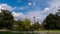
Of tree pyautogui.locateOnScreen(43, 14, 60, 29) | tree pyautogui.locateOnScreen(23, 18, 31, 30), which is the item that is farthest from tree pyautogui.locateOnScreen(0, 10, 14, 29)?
tree pyautogui.locateOnScreen(43, 14, 60, 29)

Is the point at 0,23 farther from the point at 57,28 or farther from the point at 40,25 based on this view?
the point at 57,28

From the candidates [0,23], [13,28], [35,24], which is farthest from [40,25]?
[0,23]

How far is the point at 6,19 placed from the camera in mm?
94000

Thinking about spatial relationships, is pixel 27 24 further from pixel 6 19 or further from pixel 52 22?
pixel 6 19

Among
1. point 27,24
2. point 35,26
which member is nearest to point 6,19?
point 27,24

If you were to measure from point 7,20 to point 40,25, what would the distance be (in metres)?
16.3

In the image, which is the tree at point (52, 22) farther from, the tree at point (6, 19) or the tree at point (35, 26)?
the tree at point (6, 19)

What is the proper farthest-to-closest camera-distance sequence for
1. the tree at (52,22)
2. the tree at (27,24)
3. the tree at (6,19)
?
the tree at (6,19)
the tree at (52,22)
the tree at (27,24)

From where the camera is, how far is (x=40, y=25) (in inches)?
3585

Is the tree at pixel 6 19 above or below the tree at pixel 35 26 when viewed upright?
above

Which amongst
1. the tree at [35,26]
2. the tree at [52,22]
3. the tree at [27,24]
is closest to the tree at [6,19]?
the tree at [27,24]

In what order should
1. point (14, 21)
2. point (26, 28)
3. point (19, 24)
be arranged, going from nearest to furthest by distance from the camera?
point (26, 28)
point (19, 24)
point (14, 21)

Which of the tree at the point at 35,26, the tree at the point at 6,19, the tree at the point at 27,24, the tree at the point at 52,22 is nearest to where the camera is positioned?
the tree at the point at 27,24

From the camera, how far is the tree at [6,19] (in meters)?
91.7
